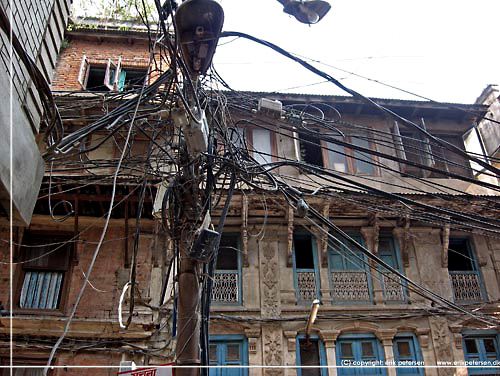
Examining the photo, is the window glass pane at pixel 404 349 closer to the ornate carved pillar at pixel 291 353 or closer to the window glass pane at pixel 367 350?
the window glass pane at pixel 367 350

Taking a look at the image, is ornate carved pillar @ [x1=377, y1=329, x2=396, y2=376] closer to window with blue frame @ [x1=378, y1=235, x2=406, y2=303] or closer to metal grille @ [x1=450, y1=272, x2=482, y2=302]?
window with blue frame @ [x1=378, y1=235, x2=406, y2=303]

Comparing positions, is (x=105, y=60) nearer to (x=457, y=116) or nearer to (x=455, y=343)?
(x=457, y=116)

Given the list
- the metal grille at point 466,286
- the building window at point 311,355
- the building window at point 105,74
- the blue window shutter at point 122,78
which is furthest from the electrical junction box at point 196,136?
the blue window shutter at point 122,78

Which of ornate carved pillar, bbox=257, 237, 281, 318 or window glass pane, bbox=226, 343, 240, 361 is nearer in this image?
window glass pane, bbox=226, 343, 240, 361

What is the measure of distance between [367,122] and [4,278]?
33.6 feet

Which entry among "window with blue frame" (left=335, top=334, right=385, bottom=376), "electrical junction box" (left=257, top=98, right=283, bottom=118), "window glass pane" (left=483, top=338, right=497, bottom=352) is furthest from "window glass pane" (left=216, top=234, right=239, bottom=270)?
"window glass pane" (left=483, top=338, right=497, bottom=352)

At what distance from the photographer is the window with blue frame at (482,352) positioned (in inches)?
411

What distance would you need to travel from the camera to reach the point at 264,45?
5.20 meters

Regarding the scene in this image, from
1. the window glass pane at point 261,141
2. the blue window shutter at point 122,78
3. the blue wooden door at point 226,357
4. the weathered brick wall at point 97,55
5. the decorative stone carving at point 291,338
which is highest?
the weathered brick wall at point 97,55

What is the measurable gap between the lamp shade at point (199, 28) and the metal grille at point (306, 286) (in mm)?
7436

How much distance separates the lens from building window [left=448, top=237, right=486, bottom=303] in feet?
37.7

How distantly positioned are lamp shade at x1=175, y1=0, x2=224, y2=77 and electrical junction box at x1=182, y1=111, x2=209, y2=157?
2.13 ft

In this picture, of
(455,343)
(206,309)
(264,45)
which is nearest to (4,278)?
(206,309)

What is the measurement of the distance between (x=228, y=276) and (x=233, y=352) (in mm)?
1720
